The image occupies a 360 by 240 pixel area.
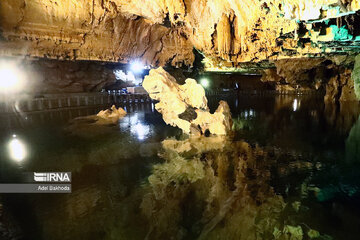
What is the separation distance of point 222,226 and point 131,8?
1275cm

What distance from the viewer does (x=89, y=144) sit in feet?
27.0

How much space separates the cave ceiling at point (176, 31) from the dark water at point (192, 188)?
4586mm

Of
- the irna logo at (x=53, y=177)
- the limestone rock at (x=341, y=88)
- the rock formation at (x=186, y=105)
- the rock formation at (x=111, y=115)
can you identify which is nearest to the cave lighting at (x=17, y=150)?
the irna logo at (x=53, y=177)

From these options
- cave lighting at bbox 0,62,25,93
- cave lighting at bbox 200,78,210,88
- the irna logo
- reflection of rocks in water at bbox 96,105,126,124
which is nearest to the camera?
the irna logo

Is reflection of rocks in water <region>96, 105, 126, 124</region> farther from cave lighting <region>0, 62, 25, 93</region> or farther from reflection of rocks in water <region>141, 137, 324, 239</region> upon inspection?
cave lighting <region>0, 62, 25, 93</region>

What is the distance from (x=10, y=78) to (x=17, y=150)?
46.0 ft

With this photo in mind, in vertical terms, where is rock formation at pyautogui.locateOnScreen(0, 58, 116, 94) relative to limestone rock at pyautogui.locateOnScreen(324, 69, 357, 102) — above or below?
above

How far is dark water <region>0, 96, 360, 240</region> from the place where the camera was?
11.1 ft

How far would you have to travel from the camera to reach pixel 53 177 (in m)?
5.41

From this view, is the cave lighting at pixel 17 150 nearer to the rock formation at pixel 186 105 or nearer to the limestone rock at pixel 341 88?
the rock formation at pixel 186 105

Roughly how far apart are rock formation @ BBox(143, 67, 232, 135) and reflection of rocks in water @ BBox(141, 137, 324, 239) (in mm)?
2762

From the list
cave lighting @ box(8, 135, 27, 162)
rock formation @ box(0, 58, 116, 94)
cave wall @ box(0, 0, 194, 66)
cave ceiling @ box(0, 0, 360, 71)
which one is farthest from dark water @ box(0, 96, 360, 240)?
rock formation @ box(0, 58, 116, 94)

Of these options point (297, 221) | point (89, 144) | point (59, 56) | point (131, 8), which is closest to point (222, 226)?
point (297, 221)

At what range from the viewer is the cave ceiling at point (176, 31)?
28.8 ft
